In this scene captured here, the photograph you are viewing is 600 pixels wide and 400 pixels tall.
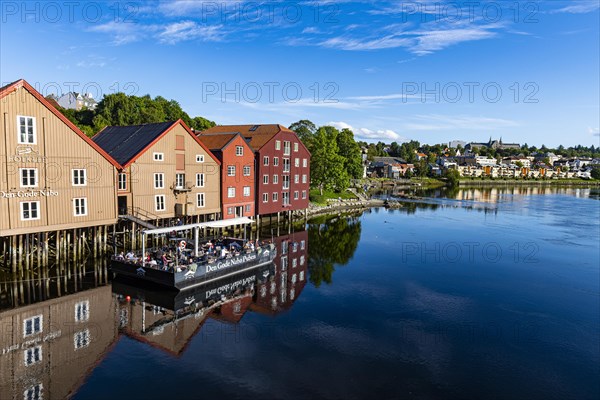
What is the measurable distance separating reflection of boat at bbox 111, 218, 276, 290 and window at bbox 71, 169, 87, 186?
775cm

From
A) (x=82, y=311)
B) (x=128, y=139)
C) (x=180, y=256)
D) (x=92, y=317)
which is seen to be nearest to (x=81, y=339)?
(x=92, y=317)

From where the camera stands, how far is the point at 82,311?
72.7ft

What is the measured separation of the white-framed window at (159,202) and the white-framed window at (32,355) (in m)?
21.0

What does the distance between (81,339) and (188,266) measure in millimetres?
8047

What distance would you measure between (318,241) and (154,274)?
22.2 meters

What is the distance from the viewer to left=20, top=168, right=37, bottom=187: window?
2811 cm

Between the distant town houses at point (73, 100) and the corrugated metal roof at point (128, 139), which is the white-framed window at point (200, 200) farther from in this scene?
the distant town houses at point (73, 100)

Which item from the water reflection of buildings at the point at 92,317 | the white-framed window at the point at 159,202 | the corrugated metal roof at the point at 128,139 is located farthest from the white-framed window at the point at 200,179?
the water reflection of buildings at the point at 92,317

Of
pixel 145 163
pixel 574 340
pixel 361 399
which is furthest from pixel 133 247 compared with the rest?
pixel 574 340

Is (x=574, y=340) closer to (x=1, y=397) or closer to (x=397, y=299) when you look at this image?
(x=397, y=299)

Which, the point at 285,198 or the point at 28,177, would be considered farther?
the point at 285,198

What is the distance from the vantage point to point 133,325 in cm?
2053

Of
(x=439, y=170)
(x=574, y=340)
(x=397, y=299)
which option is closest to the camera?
(x=574, y=340)

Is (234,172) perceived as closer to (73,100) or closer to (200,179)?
(200,179)
